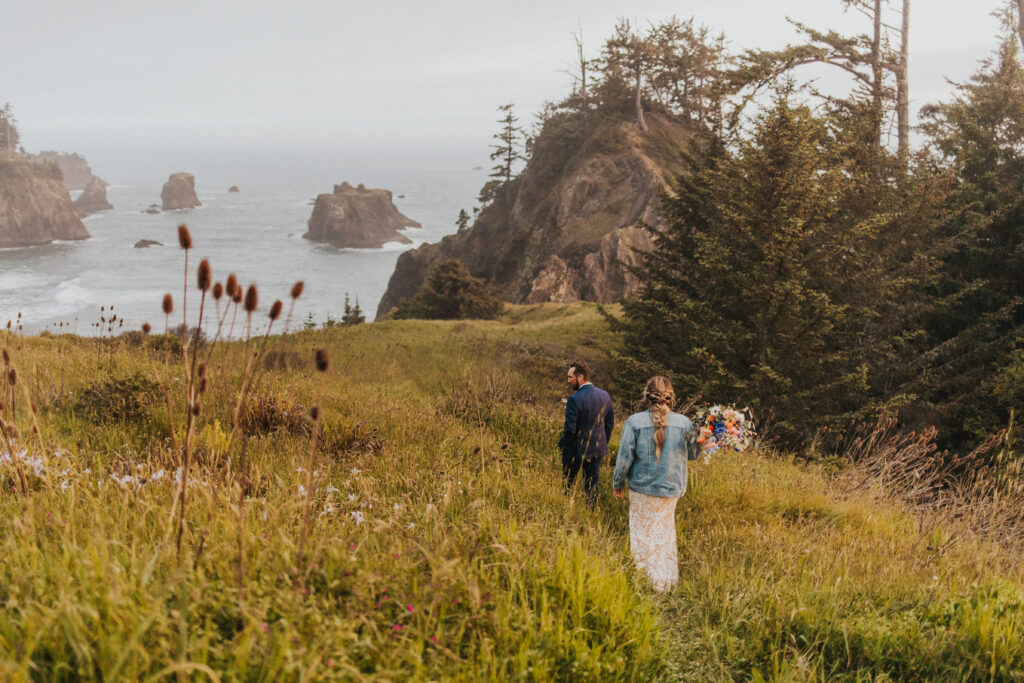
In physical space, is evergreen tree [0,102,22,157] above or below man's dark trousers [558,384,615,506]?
above

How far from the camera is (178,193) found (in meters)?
192

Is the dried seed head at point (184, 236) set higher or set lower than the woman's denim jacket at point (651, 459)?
higher

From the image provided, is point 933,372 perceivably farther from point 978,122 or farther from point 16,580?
point 16,580

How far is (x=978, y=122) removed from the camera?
55.8ft

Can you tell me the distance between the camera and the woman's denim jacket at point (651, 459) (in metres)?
5.00

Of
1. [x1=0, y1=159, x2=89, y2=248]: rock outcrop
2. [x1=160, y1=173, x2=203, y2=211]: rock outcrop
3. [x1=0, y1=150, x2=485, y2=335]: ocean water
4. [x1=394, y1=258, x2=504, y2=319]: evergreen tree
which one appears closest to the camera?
[x1=394, y1=258, x2=504, y2=319]: evergreen tree

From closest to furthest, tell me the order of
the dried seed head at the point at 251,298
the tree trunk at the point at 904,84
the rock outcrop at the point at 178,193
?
the dried seed head at the point at 251,298, the tree trunk at the point at 904,84, the rock outcrop at the point at 178,193

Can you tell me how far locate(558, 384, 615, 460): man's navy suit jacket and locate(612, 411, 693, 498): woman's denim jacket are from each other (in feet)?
3.29

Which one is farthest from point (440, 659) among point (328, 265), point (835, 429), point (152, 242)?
point (152, 242)

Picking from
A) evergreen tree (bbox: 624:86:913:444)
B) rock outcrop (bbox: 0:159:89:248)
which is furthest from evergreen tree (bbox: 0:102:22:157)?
evergreen tree (bbox: 624:86:913:444)

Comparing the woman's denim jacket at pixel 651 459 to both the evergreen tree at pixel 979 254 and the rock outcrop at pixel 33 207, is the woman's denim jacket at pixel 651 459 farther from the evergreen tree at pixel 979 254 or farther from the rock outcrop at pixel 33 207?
the rock outcrop at pixel 33 207

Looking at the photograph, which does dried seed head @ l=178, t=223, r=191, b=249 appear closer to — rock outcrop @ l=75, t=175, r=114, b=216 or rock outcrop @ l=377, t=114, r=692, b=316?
rock outcrop @ l=377, t=114, r=692, b=316

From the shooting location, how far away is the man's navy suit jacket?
6273 millimetres

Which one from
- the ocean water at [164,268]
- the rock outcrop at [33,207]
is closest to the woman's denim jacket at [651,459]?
the ocean water at [164,268]
